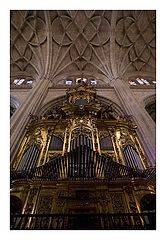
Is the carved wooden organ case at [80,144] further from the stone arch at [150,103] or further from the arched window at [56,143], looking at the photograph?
the stone arch at [150,103]

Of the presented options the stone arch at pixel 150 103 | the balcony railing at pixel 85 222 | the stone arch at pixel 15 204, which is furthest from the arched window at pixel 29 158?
the stone arch at pixel 150 103

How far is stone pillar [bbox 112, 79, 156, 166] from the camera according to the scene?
11.7 metres

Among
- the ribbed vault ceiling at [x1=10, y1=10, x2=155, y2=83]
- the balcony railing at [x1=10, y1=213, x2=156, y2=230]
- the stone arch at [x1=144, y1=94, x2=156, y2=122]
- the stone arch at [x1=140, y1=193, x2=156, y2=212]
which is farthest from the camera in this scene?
the ribbed vault ceiling at [x1=10, y1=10, x2=155, y2=83]

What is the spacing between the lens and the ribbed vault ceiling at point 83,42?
21250mm

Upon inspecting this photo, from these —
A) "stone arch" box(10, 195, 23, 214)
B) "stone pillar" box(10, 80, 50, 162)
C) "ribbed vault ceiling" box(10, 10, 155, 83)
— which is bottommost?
"stone arch" box(10, 195, 23, 214)

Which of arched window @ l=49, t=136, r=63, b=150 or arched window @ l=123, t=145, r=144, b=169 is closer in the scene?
arched window @ l=123, t=145, r=144, b=169

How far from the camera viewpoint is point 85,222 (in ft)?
25.9

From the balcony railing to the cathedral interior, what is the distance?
0.03 metres

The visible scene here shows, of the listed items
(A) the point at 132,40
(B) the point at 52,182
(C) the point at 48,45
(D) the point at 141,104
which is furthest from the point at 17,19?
(B) the point at 52,182

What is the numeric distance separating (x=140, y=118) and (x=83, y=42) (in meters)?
10.7

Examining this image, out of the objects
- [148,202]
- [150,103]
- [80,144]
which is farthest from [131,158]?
[150,103]

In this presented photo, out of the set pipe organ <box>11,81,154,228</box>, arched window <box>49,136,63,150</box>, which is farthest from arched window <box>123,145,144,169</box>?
arched window <box>49,136,63,150</box>

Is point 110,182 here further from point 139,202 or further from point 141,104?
point 141,104

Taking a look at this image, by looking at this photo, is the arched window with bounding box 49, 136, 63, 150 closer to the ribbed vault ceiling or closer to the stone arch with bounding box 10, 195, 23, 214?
the stone arch with bounding box 10, 195, 23, 214
